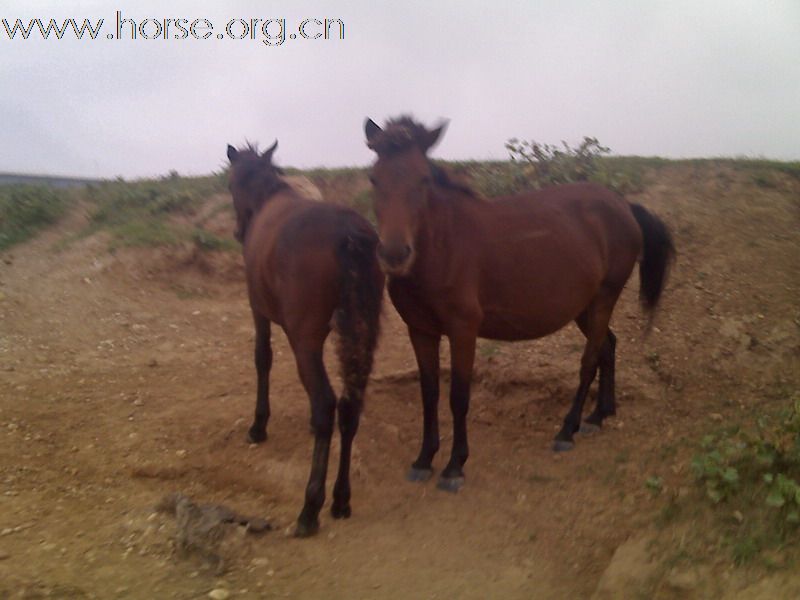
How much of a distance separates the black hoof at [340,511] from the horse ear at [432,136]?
2.53 meters

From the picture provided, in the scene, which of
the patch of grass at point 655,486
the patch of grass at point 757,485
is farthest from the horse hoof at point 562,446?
the patch of grass at point 757,485

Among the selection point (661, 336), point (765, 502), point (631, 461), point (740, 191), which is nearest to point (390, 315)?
point (661, 336)

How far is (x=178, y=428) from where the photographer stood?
5.55 meters

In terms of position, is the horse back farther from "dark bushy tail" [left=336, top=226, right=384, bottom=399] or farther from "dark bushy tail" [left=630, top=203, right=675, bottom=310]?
"dark bushy tail" [left=630, top=203, right=675, bottom=310]

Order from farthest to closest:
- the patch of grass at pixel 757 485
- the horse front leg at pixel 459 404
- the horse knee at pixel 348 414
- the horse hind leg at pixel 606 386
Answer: the horse hind leg at pixel 606 386, the horse front leg at pixel 459 404, the horse knee at pixel 348 414, the patch of grass at pixel 757 485

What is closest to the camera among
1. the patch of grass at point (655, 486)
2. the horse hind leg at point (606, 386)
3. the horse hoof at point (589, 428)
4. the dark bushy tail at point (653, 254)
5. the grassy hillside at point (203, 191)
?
the patch of grass at point (655, 486)

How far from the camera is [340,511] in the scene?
171 inches

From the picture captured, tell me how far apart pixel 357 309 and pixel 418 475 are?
1.63 metres

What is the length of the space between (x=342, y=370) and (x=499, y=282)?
1533 millimetres

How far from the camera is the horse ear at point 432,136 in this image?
459cm

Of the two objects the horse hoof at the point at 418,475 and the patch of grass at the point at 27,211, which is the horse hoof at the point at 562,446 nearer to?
the horse hoof at the point at 418,475

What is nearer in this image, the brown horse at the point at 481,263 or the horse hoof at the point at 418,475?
the brown horse at the point at 481,263

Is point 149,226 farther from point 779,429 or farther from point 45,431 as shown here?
point 779,429

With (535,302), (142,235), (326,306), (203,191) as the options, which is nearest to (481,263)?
(535,302)
